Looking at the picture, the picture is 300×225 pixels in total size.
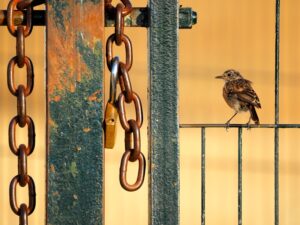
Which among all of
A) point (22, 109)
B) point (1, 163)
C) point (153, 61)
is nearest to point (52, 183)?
point (22, 109)

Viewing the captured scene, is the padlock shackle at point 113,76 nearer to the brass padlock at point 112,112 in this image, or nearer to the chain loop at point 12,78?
the brass padlock at point 112,112

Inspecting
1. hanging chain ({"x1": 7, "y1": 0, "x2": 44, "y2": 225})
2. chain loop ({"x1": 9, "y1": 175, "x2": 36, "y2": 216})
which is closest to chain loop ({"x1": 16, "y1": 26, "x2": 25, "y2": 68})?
hanging chain ({"x1": 7, "y1": 0, "x2": 44, "y2": 225})

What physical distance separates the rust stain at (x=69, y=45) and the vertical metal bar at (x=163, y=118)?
0.11 meters

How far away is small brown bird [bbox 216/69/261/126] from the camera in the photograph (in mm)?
4988

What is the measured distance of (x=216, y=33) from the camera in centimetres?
596

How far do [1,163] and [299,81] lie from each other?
291 cm

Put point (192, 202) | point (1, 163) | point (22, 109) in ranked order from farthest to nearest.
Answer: point (192, 202), point (1, 163), point (22, 109)

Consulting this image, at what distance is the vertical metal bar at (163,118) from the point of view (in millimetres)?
1179

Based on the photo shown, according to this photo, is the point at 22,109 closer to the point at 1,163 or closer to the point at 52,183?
the point at 52,183

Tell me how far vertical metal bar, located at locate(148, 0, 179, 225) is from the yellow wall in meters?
4.62

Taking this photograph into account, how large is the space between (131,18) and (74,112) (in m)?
0.21

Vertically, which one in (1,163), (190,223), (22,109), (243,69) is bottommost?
(190,223)

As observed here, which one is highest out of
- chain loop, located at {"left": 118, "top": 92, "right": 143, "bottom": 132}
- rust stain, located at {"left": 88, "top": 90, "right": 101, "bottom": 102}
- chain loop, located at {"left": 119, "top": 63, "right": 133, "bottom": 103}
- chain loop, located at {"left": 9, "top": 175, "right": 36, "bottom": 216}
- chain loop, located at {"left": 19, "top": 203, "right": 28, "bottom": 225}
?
chain loop, located at {"left": 119, "top": 63, "right": 133, "bottom": 103}

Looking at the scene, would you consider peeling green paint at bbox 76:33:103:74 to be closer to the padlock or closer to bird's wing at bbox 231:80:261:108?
the padlock
